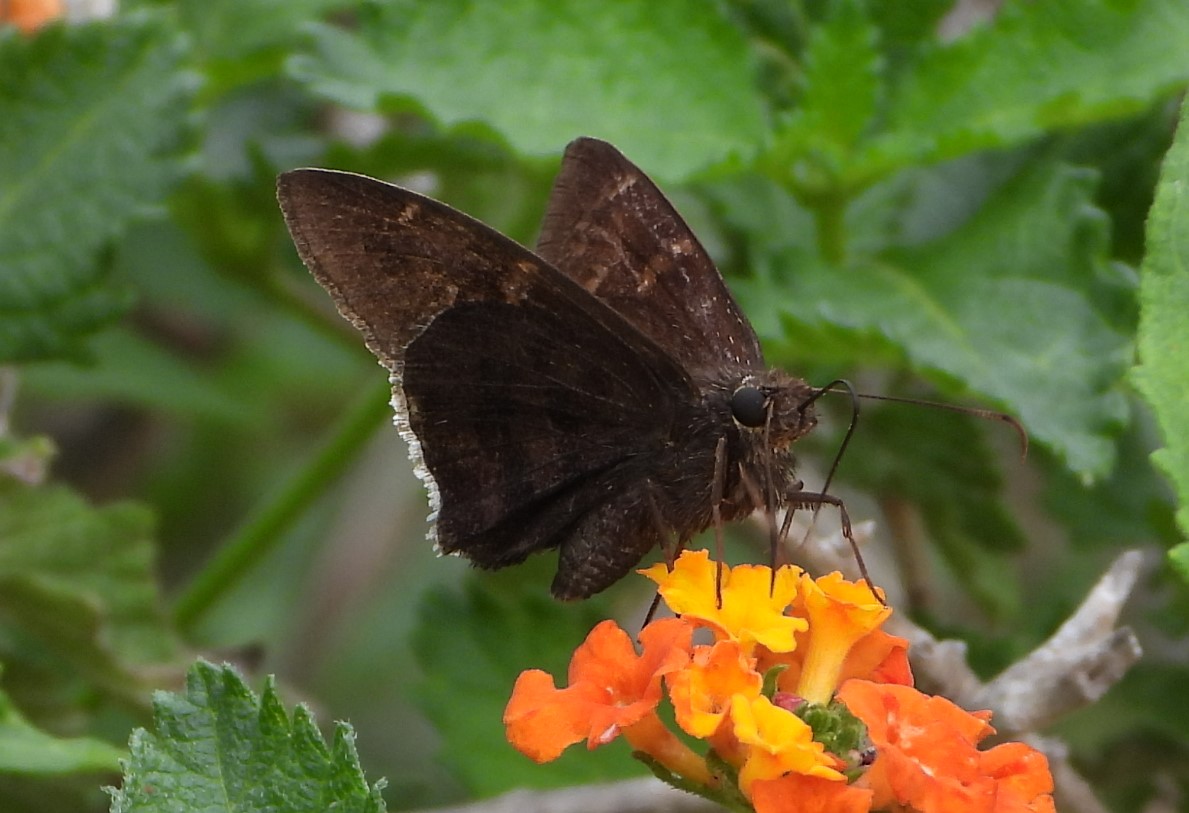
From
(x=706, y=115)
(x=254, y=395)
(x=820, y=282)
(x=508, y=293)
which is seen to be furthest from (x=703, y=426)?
(x=254, y=395)

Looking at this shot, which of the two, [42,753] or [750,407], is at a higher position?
[750,407]

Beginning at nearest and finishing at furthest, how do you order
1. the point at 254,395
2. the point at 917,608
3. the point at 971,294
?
1. the point at 971,294
2. the point at 917,608
3. the point at 254,395

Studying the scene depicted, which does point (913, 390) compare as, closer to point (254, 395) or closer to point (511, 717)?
point (511, 717)

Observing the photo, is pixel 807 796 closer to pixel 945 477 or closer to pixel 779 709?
pixel 779 709

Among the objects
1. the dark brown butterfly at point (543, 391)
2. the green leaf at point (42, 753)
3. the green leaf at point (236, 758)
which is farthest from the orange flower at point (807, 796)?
the green leaf at point (42, 753)

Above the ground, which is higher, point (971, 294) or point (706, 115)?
point (706, 115)

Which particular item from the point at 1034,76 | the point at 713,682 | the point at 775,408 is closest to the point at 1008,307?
the point at 1034,76

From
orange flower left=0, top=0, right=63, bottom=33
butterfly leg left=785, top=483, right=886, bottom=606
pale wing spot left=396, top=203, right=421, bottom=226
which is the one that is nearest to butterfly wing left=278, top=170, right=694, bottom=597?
pale wing spot left=396, top=203, right=421, bottom=226
